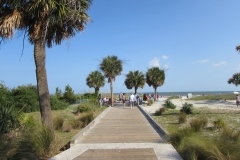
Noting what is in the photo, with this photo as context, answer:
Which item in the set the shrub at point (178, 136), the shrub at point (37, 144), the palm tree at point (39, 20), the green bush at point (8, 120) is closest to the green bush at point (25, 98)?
the green bush at point (8, 120)

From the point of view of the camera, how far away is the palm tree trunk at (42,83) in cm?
835

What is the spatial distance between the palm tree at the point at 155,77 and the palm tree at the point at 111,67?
1646cm

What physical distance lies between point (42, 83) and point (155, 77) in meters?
38.9

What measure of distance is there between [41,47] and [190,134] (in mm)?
5991

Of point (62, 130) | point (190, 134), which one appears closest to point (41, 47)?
point (62, 130)

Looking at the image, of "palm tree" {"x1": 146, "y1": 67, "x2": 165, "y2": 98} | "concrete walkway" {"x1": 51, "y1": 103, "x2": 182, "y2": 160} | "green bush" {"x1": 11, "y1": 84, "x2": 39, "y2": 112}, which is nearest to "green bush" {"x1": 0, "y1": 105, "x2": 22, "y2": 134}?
"concrete walkway" {"x1": 51, "y1": 103, "x2": 182, "y2": 160}

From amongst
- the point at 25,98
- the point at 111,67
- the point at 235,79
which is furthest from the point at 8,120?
the point at 235,79

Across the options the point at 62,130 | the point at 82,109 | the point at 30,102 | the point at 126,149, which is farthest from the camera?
the point at 30,102

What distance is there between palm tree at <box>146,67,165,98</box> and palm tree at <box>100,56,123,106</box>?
16461 millimetres

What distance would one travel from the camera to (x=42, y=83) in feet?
27.8

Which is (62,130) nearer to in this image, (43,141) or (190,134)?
(43,141)

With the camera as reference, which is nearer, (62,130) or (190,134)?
(190,134)

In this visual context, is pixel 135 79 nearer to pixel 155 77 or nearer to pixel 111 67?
pixel 155 77

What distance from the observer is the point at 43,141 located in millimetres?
6285
